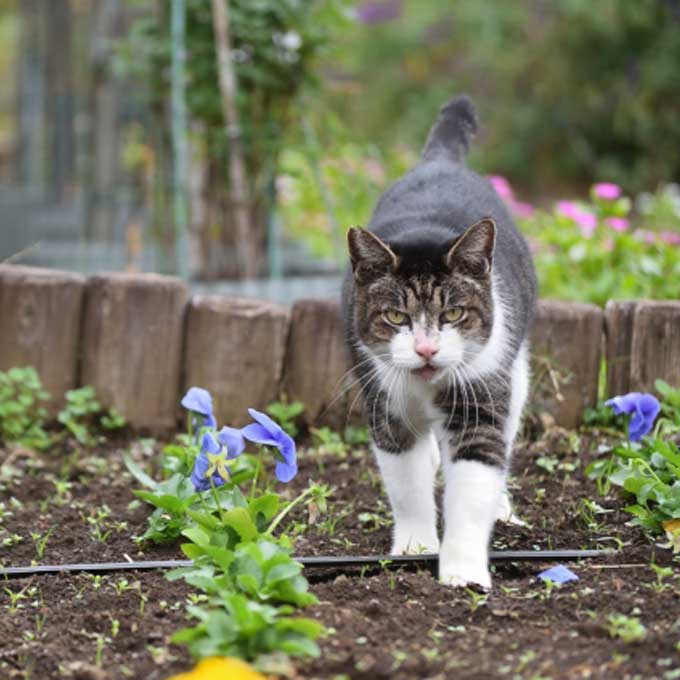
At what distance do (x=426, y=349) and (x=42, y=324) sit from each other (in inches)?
76.8

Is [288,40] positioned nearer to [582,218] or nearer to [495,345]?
[582,218]

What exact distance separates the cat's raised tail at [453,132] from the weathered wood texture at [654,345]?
2.66 feet

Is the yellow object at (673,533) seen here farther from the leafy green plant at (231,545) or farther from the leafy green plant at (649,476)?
the leafy green plant at (231,545)

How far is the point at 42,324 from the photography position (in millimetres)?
4398

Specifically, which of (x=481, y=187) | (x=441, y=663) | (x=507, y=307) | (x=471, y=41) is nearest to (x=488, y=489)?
(x=507, y=307)

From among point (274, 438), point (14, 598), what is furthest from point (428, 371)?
point (14, 598)

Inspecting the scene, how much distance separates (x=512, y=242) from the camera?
3.62 metres

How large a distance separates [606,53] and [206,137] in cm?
612

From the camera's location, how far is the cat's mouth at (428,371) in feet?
9.81

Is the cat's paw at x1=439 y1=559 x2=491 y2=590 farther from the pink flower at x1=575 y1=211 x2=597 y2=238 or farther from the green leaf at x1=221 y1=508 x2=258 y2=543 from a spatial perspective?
the pink flower at x1=575 y1=211 x2=597 y2=238

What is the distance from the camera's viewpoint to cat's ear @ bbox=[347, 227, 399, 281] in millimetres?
3025

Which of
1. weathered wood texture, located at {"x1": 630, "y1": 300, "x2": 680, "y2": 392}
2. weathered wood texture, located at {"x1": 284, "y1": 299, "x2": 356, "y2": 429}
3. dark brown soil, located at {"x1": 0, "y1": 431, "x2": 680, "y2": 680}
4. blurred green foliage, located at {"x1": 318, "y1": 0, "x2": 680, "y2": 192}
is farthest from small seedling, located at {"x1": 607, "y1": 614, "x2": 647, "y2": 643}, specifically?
blurred green foliage, located at {"x1": 318, "y1": 0, "x2": 680, "y2": 192}

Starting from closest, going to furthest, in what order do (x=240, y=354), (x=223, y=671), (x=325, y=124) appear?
1. (x=223, y=671)
2. (x=240, y=354)
3. (x=325, y=124)

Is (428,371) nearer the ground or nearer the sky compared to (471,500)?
nearer the sky
